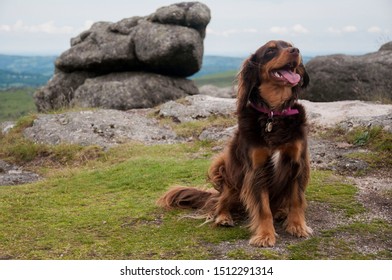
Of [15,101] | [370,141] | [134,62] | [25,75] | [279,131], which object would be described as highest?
[134,62]

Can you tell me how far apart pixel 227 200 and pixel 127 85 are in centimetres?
1501

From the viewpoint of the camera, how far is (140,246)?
587cm

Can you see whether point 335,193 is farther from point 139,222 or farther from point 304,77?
point 139,222

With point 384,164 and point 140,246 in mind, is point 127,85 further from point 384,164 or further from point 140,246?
point 140,246

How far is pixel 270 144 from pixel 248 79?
853 millimetres

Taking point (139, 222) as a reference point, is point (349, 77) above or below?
above

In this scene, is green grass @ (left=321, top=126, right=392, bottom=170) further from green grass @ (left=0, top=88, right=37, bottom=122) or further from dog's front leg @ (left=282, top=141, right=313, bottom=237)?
green grass @ (left=0, top=88, right=37, bottom=122)

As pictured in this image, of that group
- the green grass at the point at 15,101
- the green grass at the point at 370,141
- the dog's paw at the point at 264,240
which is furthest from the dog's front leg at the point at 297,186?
the green grass at the point at 15,101

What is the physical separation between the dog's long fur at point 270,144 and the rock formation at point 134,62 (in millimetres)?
14637

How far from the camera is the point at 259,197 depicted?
19.6ft

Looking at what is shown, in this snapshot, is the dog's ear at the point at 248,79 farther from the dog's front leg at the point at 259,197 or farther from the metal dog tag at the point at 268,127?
the dog's front leg at the point at 259,197

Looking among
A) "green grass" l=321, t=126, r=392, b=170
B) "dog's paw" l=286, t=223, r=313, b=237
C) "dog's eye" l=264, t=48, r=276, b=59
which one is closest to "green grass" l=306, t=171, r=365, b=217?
"dog's paw" l=286, t=223, r=313, b=237

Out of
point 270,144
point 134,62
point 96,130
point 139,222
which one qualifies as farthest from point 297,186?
point 134,62

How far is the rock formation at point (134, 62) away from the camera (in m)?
21.0
